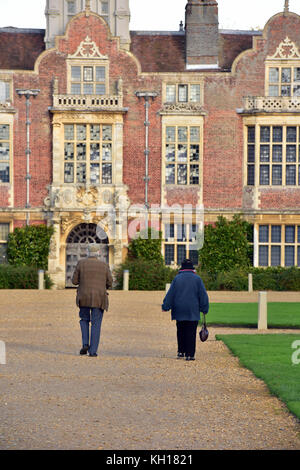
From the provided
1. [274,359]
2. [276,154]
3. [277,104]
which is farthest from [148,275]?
[274,359]

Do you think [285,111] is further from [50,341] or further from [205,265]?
[50,341]

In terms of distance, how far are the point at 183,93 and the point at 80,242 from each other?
6.96 m

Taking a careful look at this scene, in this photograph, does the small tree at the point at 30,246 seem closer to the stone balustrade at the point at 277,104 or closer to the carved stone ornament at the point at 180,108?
the carved stone ornament at the point at 180,108

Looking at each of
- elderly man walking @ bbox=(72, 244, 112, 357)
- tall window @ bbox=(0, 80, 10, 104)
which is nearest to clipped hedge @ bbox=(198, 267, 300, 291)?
tall window @ bbox=(0, 80, 10, 104)

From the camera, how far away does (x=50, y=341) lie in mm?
14922

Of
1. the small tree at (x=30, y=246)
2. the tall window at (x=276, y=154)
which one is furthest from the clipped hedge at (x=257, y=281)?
the small tree at (x=30, y=246)

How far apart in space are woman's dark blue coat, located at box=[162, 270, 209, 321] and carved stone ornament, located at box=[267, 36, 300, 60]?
21582 mm

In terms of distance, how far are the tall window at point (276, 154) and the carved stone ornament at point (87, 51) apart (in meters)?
6.58

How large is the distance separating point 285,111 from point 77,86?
7.91 m

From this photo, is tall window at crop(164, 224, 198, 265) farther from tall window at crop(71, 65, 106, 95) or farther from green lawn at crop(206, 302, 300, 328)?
green lawn at crop(206, 302, 300, 328)

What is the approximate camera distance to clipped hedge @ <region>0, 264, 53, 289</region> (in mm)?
30062

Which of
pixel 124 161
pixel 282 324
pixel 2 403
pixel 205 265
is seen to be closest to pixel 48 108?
pixel 124 161

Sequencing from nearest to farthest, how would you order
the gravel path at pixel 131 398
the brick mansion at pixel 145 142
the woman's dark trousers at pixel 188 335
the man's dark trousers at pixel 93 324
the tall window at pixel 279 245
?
1. the gravel path at pixel 131 398
2. the woman's dark trousers at pixel 188 335
3. the man's dark trousers at pixel 93 324
4. the brick mansion at pixel 145 142
5. the tall window at pixel 279 245

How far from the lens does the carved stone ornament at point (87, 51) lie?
A: 32562 mm
